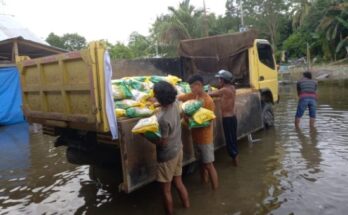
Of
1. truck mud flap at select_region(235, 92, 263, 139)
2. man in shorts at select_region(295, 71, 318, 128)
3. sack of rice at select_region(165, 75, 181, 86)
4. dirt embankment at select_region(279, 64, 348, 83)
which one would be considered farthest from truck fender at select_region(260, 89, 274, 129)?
dirt embankment at select_region(279, 64, 348, 83)

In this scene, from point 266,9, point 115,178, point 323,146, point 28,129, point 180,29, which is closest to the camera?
point 115,178

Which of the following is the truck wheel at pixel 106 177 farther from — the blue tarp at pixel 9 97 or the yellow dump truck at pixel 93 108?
the blue tarp at pixel 9 97

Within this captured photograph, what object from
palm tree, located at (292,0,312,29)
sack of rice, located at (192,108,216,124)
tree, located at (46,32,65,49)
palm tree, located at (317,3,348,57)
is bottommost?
sack of rice, located at (192,108,216,124)

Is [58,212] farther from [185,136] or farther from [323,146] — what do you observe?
[323,146]

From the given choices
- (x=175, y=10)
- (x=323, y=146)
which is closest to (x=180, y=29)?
(x=175, y=10)

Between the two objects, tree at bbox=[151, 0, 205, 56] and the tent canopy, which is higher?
tree at bbox=[151, 0, 205, 56]

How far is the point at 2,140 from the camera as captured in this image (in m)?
10.2

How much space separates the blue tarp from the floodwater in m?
5.20

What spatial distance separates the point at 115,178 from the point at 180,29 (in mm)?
19838

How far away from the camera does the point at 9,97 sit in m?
13.0

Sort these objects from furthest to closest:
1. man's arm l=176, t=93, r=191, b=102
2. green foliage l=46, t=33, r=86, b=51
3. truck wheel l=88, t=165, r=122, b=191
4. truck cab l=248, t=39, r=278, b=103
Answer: green foliage l=46, t=33, r=86, b=51 → truck cab l=248, t=39, r=278, b=103 → truck wheel l=88, t=165, r=122, b=191 → man's arm l=176, t=93, r=191, b=102

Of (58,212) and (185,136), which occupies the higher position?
(185,136)

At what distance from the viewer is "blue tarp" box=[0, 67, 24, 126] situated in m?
12.8

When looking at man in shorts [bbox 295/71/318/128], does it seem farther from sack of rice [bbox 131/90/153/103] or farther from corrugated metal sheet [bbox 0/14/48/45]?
corrugated metal sheet [bbox 0/14/48/45]
